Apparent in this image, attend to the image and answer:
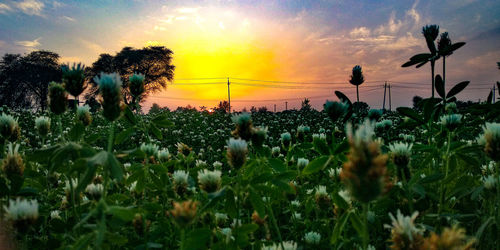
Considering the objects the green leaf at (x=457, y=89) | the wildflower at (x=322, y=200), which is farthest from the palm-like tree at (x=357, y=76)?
the wildflower at (x=322, y=200)

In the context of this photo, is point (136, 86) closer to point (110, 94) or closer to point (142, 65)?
point (110, 94)

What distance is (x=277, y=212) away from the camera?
2742 millimetres

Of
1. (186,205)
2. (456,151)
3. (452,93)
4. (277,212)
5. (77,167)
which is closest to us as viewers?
(186,205)

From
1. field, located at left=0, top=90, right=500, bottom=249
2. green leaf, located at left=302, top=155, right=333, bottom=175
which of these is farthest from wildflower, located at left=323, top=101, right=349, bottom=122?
green leaf, located at left=302, top=155, right=333, bottom=175

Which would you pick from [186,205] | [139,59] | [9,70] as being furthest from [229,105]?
[186,205]

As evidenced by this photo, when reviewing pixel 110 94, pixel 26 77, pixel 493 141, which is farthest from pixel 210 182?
pixel 26 77

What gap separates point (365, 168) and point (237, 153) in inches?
27.3

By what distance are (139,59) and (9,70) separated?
57.2ft

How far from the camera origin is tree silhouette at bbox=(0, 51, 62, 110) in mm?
45531

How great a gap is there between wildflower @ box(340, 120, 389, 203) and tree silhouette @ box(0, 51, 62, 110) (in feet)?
168

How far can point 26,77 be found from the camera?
1780 inches

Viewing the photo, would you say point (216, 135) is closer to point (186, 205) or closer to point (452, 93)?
point (452, 93)

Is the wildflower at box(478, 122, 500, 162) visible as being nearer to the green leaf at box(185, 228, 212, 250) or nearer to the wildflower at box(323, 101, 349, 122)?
the wildflower at box(323, 101, 349, 122)

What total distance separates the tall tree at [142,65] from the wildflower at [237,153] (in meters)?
52.5
